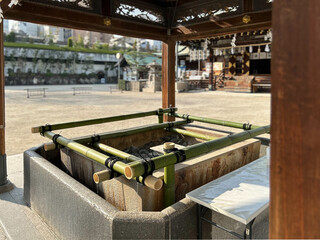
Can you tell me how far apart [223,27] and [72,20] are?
2415mm

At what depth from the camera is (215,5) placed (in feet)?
14.3

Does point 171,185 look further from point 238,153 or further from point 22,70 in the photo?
point 22,70

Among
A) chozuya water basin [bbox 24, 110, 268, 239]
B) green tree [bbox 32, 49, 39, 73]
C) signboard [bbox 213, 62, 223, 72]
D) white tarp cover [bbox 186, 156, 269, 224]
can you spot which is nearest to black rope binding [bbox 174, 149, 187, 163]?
chozuya water basin [bbox 24, 110, 268, 239]

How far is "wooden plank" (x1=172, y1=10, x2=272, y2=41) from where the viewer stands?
387cm

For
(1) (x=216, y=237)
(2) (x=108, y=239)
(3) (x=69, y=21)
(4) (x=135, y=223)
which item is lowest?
(1) (x=216, y=237)

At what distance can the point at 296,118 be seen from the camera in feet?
2.34

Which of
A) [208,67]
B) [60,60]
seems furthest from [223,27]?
[60,60]

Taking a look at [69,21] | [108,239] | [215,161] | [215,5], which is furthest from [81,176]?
[215,5]

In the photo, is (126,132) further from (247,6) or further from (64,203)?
(247,6)

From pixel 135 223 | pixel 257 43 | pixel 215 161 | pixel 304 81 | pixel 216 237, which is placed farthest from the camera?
pixel 257 43

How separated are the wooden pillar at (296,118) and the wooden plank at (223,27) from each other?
11.5ft

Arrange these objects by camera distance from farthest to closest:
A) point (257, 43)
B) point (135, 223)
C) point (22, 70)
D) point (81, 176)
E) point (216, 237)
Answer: point (22, 70) < point (257, 43) < point (81, 176) < point (216, 237) < point (135, 223)

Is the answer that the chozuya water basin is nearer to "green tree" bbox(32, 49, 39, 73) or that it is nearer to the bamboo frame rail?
the bamboo frame rail

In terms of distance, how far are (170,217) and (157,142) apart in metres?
2.81
